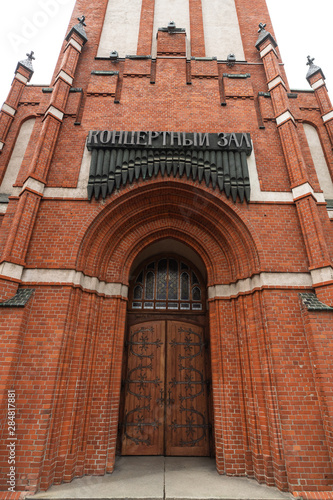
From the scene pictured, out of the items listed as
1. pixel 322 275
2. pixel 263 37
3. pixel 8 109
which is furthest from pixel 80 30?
pixel 322 275

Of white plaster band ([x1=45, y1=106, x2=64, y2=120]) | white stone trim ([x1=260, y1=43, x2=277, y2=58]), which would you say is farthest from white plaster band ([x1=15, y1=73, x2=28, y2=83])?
white stone trim ([x1=260, y1=43, x2=277, y2=58])

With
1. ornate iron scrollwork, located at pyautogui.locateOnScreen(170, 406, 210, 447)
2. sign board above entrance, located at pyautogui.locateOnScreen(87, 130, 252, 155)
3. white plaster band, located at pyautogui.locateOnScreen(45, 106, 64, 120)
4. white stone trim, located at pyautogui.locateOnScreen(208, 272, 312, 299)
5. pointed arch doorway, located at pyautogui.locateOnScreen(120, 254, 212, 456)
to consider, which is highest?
white plaster band, located at pyautogui.locateOnScreen(45, 106, 64, 120)

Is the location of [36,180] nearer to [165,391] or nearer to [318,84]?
[165,391]

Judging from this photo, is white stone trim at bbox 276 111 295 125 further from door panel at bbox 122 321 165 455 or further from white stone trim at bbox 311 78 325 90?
door panel at bbox 122 321 165 455

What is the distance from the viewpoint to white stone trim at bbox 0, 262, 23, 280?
501 cm

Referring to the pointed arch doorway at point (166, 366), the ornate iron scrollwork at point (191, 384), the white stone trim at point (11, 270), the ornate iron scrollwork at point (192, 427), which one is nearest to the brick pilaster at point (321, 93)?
the pointed arch doorway at point (166, 366)

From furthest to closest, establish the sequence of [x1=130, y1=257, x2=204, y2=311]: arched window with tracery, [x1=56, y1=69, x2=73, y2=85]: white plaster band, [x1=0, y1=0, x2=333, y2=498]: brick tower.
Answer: [x1=56, y1=69, x2=73, y2=85]: white plaster band < [x1=130, y1=257, x2=204, y2=311]: arched window with tracery < [x1=0, y1=0, x2=333, y2=498]: brick tower

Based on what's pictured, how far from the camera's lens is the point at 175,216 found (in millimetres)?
6785

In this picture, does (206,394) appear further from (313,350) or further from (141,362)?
(313,350)

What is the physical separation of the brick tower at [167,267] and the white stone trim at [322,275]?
3 centimetres

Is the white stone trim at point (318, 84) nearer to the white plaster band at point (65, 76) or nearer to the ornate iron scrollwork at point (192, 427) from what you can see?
the white plaster band at point (65, 76)

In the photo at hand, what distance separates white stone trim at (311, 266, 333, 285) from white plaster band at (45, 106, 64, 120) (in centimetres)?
702

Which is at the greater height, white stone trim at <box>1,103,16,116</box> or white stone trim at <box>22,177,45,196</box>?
white stone trim at <box>1,103,16,116</box>

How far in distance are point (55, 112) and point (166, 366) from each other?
22.7 ft
